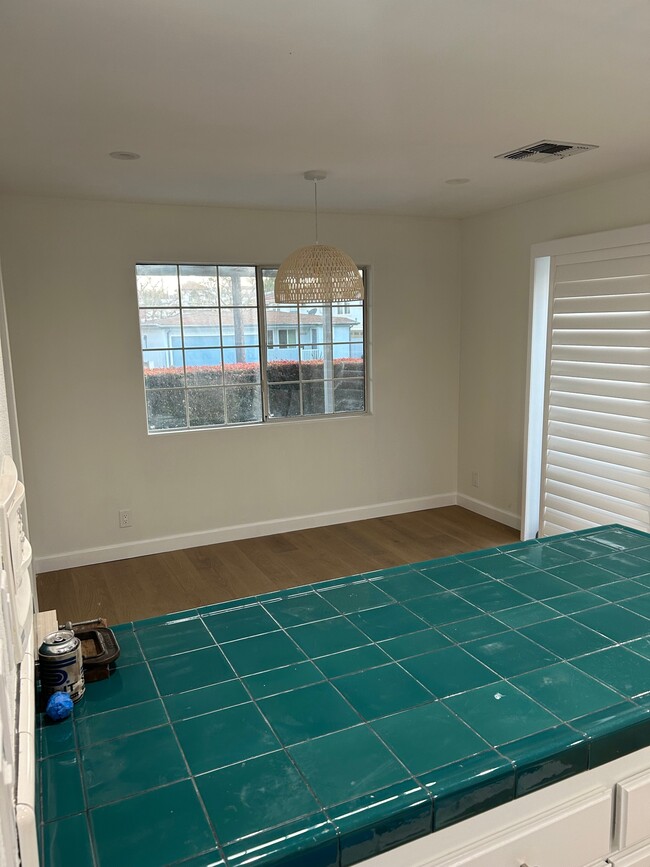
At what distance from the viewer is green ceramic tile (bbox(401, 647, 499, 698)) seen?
1274mm

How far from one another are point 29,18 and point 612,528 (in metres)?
2.33

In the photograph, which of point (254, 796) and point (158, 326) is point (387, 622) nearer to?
point (254, 796)

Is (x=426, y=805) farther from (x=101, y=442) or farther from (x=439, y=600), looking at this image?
(x=101, y=442)

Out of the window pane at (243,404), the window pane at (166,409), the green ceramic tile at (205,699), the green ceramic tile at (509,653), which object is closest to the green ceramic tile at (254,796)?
the green ceramic tile at (205,699)

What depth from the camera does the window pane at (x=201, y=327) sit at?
462 centimetres

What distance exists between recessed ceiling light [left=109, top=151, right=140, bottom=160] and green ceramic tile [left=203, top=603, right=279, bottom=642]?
2.34m

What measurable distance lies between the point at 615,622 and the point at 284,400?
373cm

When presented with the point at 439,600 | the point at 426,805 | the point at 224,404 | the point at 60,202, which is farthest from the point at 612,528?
the point at 60,202

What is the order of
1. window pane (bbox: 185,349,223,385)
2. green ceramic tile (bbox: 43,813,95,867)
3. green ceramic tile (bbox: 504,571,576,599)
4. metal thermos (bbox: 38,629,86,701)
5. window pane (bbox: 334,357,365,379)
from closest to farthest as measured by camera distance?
green ceramic tile (bbox: 43,813,95,867), metal thermos (bbox: 38,629,86,701), green ceramic tile (bbox: 504,571,576,599), window pane (bbox: 185,349,223,385), window pane (bbox: 334,357,365,379)

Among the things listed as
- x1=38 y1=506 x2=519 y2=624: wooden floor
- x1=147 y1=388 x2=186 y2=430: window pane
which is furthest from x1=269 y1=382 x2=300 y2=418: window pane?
x1=38 y1=506 x2=519 y2=624: wooden floor

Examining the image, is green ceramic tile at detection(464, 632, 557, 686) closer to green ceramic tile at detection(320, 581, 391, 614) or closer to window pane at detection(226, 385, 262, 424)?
green ceramic tile at detection(320, 581, 391, 614)

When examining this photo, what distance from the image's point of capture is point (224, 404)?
15.9ft

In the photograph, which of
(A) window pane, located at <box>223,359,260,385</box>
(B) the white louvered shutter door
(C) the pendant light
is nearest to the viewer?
(C) the pendant light

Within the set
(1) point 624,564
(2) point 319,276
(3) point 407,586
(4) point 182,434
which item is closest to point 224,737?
Result: (3) point 407,586
